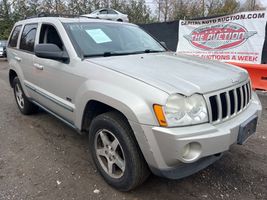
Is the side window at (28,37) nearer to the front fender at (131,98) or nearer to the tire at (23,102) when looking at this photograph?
the tire at (23,102)

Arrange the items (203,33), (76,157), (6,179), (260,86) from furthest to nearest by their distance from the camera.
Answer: (203,33), (260,86), (76,157), (6,179)

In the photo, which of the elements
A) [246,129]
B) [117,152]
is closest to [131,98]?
[117,152]

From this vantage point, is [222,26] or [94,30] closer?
[94,30]

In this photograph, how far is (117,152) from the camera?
267 centimetres

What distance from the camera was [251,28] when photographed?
7141 mm

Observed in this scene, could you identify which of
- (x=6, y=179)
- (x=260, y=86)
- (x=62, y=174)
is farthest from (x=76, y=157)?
(x=260, y=86)

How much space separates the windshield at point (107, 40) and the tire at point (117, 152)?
3.06ft

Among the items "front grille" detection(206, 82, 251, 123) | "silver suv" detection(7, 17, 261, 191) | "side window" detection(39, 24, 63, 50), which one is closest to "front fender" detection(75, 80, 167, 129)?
"silver suv" detection(7, 17, 261, 191)

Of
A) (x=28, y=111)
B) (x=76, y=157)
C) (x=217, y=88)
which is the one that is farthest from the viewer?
(x=28, y=111)

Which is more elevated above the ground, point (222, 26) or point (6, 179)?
point (222, 26)

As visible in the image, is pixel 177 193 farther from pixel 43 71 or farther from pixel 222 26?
pixel 222 26

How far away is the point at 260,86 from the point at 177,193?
4.71m

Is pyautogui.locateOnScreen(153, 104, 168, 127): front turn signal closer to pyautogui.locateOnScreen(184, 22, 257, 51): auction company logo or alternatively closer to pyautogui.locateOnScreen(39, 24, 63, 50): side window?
pyautogui.locateOnScreen(39, 24, 63, 50): side window

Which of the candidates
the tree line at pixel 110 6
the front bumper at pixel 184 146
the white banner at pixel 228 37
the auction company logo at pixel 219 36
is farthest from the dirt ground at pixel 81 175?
the tree line at pixel 110 6
